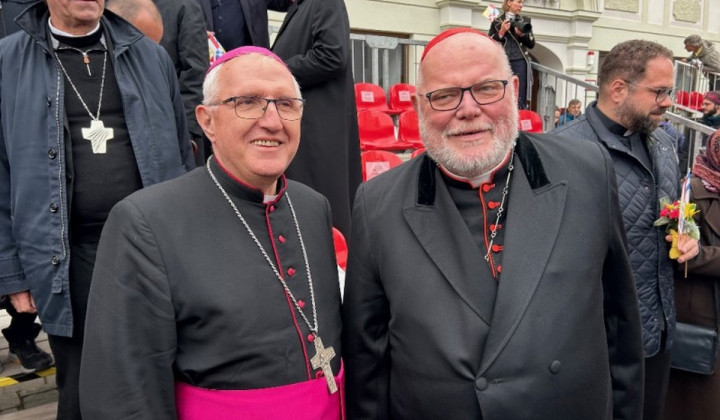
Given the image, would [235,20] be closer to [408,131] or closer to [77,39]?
[77,39]

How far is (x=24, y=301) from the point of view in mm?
2146

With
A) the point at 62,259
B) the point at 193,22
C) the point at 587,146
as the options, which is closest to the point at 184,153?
the point at 62,259

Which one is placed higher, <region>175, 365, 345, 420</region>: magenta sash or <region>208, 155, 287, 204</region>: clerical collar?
<region>208, 155, 287, 204</region>: clerical collar

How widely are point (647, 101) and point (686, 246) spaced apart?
700 millimetres

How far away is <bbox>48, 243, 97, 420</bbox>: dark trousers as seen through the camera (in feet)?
7.00

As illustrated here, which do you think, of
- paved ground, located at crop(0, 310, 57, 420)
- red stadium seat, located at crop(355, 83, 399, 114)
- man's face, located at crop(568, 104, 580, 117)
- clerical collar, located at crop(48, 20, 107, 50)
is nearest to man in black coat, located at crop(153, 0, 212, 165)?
clerical collar, located at crop(48, 20, 107, 50)

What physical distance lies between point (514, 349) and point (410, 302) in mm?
306

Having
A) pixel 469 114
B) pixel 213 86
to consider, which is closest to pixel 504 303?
pixel 469 114

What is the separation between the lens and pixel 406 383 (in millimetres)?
1658

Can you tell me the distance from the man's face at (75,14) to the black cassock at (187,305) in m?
0.97

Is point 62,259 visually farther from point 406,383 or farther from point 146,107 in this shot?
point 406,383

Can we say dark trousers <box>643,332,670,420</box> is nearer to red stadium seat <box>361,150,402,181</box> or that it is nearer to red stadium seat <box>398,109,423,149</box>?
red stadium seat <box>361,150,402,181</box>

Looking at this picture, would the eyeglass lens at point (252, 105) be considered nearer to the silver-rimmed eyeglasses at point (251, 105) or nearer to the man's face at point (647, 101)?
the silver-rimmed eyeglasses at point (251, 105)

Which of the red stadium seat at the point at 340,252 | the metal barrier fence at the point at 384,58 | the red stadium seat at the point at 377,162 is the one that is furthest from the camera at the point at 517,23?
the red stadium seat at the point at 340,252
